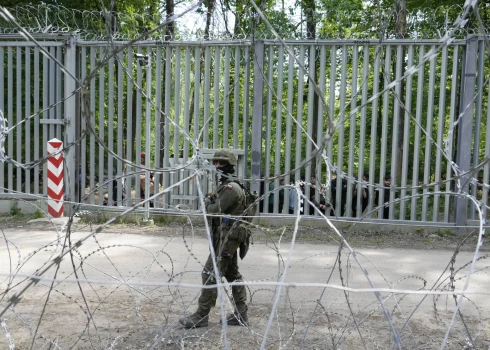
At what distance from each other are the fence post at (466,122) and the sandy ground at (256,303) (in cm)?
86

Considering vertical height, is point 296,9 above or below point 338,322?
above

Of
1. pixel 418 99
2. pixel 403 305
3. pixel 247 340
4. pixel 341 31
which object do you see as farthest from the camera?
pixel 341 31

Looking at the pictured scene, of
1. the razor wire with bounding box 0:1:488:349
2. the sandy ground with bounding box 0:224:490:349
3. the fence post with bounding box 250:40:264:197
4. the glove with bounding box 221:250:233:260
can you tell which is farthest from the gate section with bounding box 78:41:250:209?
the glove with bounding box 221:250:233:260

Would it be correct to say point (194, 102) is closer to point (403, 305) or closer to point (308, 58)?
point (308, 58)

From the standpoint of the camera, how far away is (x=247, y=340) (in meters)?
4.44

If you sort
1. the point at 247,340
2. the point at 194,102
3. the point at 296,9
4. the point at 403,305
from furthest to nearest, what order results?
the point at 296,9, the point at 194,102, the point at 403,305, the point at 247,340

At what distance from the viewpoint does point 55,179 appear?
9.34m

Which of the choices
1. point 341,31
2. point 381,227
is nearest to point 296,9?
point 341,31

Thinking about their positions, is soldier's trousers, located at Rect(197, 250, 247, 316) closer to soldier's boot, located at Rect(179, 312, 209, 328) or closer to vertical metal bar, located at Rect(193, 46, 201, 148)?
soldier's boot, located at Rect(179, 312, 209, 328)

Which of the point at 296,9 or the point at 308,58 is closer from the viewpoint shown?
the point at 308,58

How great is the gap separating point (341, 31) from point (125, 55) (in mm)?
5197

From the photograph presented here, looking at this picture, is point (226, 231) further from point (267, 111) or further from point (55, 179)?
point (55, 179)

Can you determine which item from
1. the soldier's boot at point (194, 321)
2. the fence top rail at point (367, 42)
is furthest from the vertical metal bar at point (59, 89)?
the soldier's boot at point (194, 321)

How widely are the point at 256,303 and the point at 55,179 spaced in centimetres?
510
